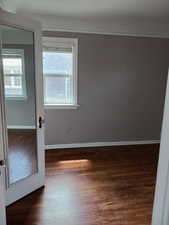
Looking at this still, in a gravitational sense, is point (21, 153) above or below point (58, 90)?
below

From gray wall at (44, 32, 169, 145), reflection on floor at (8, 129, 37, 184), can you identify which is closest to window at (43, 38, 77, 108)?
gray wall at (44, 32, 169, 145)

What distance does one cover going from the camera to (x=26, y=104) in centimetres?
246

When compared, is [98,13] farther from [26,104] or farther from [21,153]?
[21,153]

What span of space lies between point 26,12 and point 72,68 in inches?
47.1

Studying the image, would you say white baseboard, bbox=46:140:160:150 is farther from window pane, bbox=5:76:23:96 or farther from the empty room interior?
window pane, bbox=5:76:23:96

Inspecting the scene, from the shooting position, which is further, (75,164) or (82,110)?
(82,110)

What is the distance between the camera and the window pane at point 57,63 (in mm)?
3484

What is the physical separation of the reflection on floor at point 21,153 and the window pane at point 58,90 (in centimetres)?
137

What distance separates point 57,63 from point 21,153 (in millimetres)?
1920

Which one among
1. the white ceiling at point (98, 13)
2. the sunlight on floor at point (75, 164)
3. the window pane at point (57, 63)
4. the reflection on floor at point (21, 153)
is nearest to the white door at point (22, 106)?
the reflection on floor at point (21, 153)

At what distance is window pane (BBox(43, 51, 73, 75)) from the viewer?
348 cm

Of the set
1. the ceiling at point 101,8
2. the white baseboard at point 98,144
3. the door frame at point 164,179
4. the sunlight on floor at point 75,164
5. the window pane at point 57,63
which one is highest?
the ceiling at point 101,8

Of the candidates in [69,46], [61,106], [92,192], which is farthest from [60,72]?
[92,192]

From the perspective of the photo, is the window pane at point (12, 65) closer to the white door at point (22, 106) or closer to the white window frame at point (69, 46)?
the white door at point (22, 106)
